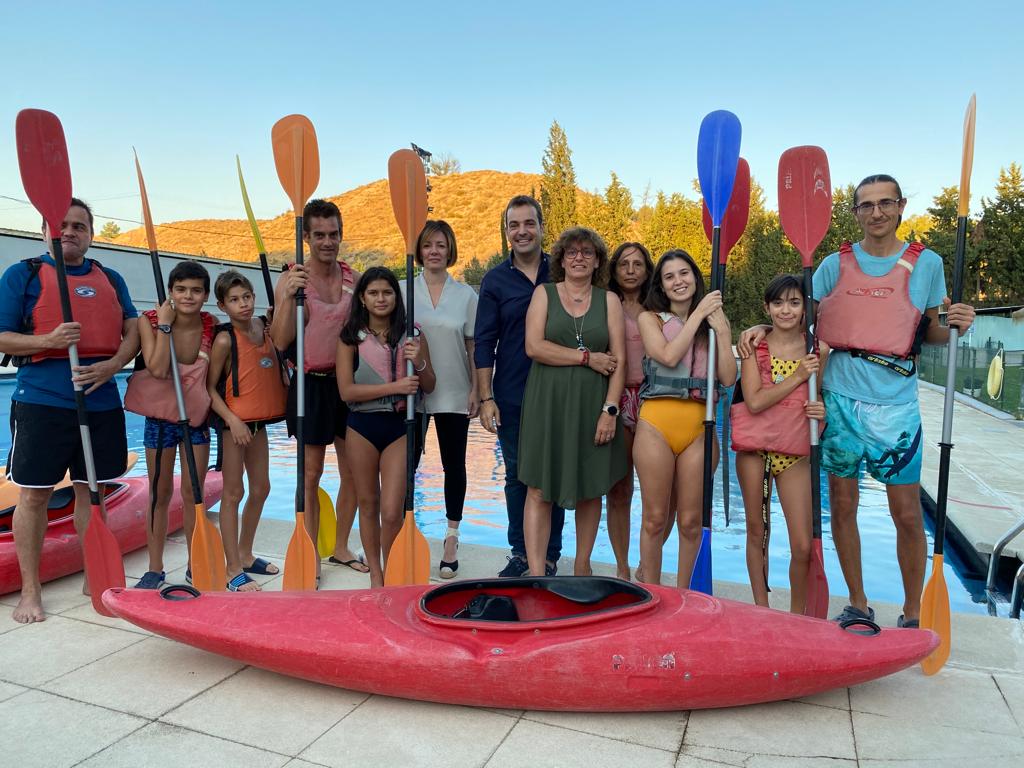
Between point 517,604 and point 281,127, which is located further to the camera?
point 281,127

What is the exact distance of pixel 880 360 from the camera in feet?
8.83

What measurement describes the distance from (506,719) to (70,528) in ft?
7.75

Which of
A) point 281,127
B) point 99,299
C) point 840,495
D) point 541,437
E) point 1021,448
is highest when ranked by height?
point 281,127

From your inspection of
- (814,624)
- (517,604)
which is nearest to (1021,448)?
(814,624)

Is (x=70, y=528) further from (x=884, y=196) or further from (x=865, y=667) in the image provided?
(x=884, y=196)

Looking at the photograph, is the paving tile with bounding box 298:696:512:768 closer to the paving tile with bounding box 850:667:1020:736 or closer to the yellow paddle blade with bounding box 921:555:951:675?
the paving tile with bounding box 850:667:1020:736

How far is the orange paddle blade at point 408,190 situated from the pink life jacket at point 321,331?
1.37 ft

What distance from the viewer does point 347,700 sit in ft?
7.51

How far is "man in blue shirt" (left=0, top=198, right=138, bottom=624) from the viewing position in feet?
9.28

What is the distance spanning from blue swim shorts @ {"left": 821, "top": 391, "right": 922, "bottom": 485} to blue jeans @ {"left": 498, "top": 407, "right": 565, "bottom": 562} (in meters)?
1.24

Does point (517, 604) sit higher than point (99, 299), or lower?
lower

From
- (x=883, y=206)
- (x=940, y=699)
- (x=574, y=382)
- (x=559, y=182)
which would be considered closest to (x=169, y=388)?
(x=574, y=382)

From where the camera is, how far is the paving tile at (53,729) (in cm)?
194

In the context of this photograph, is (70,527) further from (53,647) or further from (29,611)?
(53,647)
